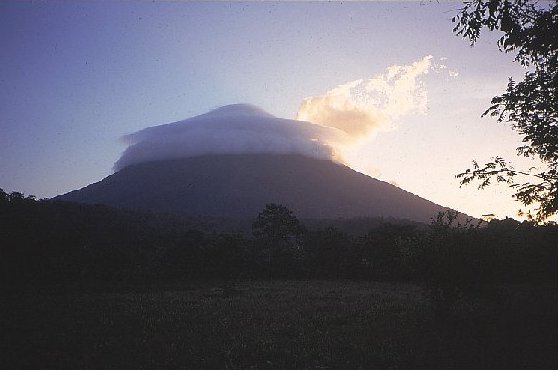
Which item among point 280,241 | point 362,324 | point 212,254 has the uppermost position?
point 280,241

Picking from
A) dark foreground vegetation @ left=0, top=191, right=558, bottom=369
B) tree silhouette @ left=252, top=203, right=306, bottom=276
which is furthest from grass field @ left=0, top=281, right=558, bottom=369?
tree silhouette @ left=252, top=203, right=306, bottom=276

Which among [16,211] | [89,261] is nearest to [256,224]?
[89,261]

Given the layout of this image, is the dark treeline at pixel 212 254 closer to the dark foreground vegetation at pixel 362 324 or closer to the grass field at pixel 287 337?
the dark foreground vegetation at pixel 362 324

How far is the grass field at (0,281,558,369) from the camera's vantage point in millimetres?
11586

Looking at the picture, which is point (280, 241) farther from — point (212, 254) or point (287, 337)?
point (287, 337)

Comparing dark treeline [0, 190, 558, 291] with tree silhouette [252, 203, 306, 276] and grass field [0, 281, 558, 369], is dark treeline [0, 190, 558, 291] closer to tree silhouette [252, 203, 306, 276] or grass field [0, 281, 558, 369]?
tree silhouette [252, 203, 306, 276]

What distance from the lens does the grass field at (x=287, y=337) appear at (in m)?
11.6

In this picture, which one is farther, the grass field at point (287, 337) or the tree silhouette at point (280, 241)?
the tree silhouette at point (280, 241)

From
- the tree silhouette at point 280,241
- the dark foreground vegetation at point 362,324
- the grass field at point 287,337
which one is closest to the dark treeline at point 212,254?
the tree silhouette at point 280,241

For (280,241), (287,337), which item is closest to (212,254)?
(280,241)

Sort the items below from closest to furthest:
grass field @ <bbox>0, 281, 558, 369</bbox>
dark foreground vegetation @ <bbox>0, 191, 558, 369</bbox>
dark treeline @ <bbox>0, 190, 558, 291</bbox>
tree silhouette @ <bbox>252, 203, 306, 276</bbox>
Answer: grass field @ <bbox>0, 281, 558, 369</bbox> < dark foreground vegetation @ <bbox>0, 191, 558, 369</bbox> < dark treeline @ <bbox>0, 190, 558, 291</bbox> < tree silhouette @ <bbox>252, 203, 306, 276</bbox>

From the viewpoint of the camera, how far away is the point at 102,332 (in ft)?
52.3

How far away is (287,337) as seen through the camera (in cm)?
1539

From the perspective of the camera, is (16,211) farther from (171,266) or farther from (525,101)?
(525,101)
